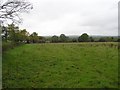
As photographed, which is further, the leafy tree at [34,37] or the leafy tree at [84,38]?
the leafy tree at [34,37]

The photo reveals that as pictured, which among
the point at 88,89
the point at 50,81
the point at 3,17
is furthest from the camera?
the point at 3,17

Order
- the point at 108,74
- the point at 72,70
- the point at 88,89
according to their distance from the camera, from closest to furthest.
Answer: the point at 88,89 < the point at 108,74 < the point at 72,70

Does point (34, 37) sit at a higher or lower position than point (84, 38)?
higher

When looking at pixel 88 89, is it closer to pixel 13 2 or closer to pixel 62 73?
pixel 62 73

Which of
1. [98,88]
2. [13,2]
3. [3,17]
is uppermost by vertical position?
[13,2]

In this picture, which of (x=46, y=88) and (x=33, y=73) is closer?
(x=46, y=88)

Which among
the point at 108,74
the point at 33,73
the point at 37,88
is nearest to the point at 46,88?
the point at 37,88

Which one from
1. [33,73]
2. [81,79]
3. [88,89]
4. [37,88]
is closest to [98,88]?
[88,89]

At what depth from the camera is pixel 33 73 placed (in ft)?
59.0

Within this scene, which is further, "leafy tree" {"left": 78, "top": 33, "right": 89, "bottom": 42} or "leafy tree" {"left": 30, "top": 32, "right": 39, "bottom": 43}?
"leafy tree" {"left": 30, "top": 32, "right": 39, "bottom": 43}

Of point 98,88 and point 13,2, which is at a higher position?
point 13,2

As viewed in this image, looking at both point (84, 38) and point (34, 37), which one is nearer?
point (84, 38)

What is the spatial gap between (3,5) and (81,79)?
12412mm

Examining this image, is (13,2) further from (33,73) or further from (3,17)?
(33,73)
